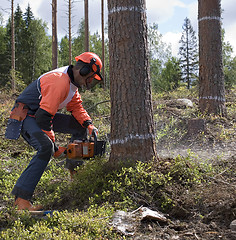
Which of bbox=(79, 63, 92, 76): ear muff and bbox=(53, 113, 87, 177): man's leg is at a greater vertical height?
bbox=(79, 63, 92, 76): ear muff

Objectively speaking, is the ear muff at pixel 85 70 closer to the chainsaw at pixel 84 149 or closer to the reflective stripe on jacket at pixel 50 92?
the reflective stripe on jacket at pixel 50 92

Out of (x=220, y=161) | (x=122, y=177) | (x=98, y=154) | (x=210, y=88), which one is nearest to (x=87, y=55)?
(x=98, y=154)

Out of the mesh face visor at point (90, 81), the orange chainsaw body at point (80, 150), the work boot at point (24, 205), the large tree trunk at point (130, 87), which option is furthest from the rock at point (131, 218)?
the mesh face visor at point (90, 81)

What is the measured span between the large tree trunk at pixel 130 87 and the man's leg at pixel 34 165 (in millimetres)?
939

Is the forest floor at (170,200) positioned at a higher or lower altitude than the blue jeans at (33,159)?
lower

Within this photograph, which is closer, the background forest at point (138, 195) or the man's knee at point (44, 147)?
the background forest at point (138, 195)

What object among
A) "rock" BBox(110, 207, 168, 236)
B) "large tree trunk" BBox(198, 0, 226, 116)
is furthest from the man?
"large tree trunk" BBox(198, 0, 226, 116)

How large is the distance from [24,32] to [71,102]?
113ft

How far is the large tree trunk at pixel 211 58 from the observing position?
7266mm

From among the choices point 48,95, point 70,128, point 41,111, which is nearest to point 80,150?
point 70,128

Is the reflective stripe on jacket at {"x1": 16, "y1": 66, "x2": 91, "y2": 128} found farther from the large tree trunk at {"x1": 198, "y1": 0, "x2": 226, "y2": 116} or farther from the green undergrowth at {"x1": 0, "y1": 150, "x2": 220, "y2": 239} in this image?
the large tree trunk at {"x1": 198, "y1": 0, "x2": 226, "y2": 116}

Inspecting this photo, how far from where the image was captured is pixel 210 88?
730 cm

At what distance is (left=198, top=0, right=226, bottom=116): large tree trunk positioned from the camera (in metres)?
7.27

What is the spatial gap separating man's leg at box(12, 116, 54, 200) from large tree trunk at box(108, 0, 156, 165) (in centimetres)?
94
